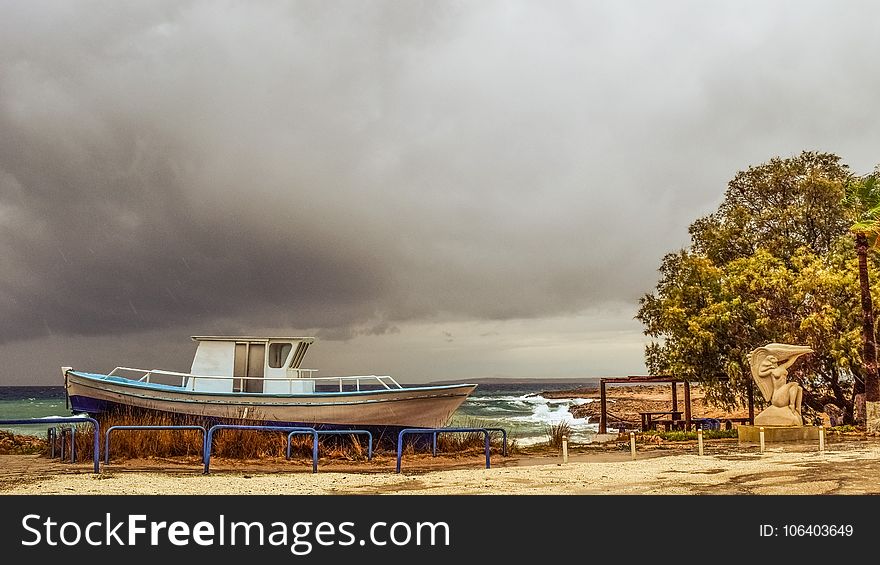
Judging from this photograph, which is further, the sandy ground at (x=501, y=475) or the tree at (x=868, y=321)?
the tree at (x=868, y=321)

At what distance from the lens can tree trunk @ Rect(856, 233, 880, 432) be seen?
21.8 m

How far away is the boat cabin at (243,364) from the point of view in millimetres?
20516

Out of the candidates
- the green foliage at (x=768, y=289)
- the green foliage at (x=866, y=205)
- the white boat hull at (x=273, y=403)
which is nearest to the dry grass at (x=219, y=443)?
the white boat hull at (x=273, y=403)

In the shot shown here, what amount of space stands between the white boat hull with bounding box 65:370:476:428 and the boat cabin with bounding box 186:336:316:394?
1.00 m

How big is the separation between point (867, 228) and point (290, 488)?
18.2 meters

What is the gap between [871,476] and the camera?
39.7ft

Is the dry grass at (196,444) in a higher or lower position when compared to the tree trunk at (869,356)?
lower

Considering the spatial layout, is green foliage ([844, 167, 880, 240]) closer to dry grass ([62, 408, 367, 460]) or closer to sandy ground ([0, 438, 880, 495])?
sandy ground ([0, 438, 880, 495])

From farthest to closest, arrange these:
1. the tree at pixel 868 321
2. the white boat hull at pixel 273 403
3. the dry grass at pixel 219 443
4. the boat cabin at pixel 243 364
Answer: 1. the tree at pixel 868 321
2. the boat cabin at pixel 243 364
3. the white boat hull at pixel 273 403
4. the dry grass at pixel 219 443

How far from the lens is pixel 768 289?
24.5m

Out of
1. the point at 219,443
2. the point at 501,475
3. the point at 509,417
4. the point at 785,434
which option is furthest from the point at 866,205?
the point at 509,417

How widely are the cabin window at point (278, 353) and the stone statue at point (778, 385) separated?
12536 mm

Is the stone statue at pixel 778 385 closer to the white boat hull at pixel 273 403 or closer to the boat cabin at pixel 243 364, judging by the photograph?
the white boat hull at pixel 273 403
